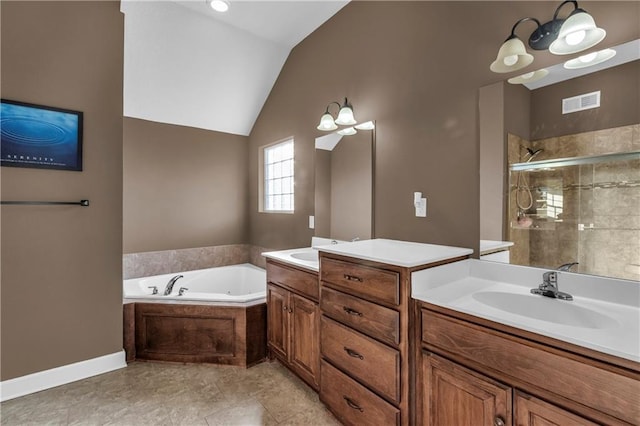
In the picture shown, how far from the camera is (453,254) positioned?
155 cm

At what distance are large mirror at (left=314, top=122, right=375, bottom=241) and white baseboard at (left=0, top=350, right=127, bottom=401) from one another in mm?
1930

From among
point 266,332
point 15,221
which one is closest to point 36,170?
point 15,221

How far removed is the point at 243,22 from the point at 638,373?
132 inches

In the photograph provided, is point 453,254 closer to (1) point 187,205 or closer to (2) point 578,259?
(2) point 578,259

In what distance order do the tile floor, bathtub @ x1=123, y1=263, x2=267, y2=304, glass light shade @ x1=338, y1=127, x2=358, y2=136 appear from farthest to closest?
1. bathtub @ x1=123, y1=263, x2=267, y2=304
2. glass light shade @ x1=338, y1=127, x2=358, y2=136
3. the tile floor

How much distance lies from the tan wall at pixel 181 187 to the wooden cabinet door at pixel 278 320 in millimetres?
1801

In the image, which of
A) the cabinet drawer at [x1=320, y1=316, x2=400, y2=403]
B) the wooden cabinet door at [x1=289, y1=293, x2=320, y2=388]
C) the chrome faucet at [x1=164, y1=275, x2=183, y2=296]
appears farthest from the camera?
the chrome faucet at [x1=164, y1=275, x2=183, y2=296]

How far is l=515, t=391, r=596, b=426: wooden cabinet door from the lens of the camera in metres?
0.88

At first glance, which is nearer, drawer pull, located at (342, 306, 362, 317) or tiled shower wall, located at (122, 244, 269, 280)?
drawer pull, located at (342, 306, 362, 317)

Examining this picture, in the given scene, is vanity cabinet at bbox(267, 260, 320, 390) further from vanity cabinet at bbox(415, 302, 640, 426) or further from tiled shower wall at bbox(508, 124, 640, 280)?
tiled shower wall at bbox(508, 124, 640, 280)

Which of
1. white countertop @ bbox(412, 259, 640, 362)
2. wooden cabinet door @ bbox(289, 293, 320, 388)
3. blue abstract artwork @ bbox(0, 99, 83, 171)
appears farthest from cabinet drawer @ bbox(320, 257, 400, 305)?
blue abstract artwork @ bbox(0, 99, 83, 171)

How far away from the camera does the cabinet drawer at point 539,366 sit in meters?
0.80

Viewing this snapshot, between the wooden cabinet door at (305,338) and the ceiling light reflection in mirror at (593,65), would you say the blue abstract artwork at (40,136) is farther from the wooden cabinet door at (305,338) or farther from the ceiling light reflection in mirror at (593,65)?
the ceiling light reflection in mirror at (593,65)

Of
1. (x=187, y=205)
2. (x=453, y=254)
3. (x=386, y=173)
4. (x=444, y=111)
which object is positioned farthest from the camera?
(x=187, y=205)
